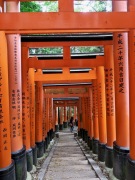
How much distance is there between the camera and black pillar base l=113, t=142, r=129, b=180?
7448mm

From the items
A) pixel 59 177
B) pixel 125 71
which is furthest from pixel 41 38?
pixel 59 177

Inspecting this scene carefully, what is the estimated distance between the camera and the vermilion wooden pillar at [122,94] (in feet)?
24.5

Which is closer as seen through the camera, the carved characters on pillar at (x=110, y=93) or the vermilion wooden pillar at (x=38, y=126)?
the carved characters on pillar at (x=110, y=93)

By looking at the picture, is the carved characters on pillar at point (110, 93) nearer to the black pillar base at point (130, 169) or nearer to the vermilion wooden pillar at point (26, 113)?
the vermilion wooden pillar at point (26, 113)

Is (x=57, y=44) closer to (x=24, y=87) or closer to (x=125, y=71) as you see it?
(x=24, y=87)

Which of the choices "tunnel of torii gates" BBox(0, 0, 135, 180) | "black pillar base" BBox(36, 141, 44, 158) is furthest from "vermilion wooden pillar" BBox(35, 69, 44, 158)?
"tunnel of torii gates" BBox(0, 0, 135, 180)

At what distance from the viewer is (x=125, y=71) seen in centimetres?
749

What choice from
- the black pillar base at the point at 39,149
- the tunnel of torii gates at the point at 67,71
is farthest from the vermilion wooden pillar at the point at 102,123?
the black pillar base at the point at 39,149

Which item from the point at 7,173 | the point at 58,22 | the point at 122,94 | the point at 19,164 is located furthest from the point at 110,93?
the point at 58,22

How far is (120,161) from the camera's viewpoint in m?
7.54

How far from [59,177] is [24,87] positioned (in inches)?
103

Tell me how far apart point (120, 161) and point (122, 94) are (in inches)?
59.9

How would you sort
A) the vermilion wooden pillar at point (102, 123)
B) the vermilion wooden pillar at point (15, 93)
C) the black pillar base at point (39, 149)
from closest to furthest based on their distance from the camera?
the vermilion wooden pillar at point (15, 93) → the vermilion wooden pillar at point (102, 123) → the black pillar base at point (39, 149)

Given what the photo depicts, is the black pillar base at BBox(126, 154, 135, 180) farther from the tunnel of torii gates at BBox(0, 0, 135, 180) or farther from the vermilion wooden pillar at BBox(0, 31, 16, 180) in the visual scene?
the vermilion wooden pillar at BBox(0, 31, 16, 180)
